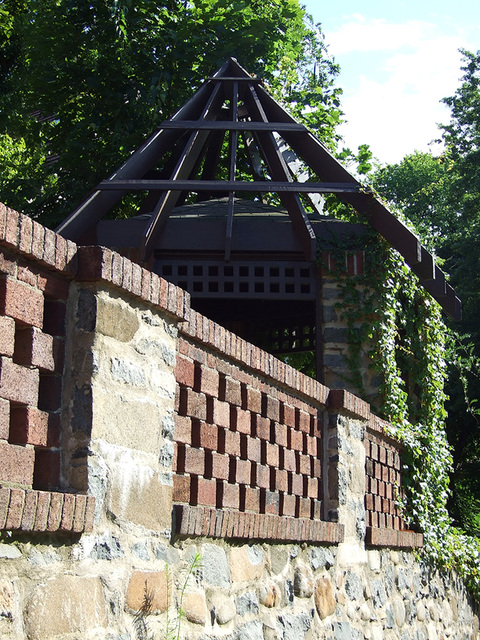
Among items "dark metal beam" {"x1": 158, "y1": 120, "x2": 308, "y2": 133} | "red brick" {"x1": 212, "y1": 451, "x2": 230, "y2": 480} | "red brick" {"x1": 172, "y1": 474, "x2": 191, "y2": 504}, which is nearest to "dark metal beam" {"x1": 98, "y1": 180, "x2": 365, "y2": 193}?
"dark metal beam" {"x1": 158, "y1": 120, "x2": 308, "y2": 133}

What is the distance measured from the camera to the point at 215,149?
10578mm

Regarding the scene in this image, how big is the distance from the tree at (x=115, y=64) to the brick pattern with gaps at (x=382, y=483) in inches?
268

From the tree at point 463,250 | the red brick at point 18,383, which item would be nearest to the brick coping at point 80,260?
the red brick at point 18,383

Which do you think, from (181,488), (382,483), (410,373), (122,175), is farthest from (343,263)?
(181,488)

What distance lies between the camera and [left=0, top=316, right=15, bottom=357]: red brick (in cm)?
290

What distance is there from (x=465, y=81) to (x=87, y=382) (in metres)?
21.7

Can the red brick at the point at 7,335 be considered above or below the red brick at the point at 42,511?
above

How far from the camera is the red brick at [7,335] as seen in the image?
114 inches

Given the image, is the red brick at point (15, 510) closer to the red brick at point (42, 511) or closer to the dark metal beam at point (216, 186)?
the red brick at point (42, 511)

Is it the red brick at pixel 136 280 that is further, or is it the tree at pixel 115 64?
the tree at pixel 115 64

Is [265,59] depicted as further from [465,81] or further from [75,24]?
[465,81]

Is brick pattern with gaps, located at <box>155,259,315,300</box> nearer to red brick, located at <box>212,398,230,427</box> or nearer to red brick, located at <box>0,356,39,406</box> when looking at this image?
red brick, located at <box>212,398,230,427</box>

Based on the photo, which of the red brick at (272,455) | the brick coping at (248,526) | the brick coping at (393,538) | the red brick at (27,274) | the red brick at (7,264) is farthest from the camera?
the brick coping at (393,538)

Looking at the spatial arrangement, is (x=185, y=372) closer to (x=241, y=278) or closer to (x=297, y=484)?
(x=297, y=484)
